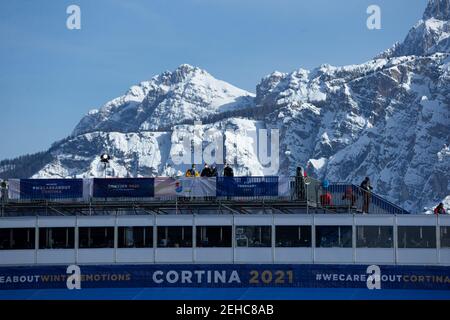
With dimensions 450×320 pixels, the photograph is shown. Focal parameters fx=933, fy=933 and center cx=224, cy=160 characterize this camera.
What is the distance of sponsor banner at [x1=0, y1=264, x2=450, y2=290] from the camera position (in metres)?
60.2

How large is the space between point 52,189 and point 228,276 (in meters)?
14.2

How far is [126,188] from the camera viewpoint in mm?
65250

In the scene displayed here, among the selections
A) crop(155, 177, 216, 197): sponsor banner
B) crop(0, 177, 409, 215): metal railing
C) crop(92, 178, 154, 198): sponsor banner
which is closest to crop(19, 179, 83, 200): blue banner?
crop(0, 177, 409, 215): metal railing

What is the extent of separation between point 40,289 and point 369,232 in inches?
854

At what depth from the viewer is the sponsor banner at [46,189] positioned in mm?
65312

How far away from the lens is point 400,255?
200ft

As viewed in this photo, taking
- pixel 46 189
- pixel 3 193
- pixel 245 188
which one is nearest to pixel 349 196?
pixel 245 188

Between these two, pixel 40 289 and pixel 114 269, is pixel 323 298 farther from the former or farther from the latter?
pixel 40 289

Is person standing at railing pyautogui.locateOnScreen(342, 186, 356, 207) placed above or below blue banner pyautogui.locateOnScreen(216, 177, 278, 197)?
below

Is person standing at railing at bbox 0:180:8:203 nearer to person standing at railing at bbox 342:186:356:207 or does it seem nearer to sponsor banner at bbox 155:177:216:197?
A: sponsor banner at bbox 155:177:216:197

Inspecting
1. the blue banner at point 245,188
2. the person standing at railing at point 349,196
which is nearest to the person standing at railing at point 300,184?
the blue banner at point 245,188

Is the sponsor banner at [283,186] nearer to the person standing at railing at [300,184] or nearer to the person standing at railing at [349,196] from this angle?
the person standing at railing at [300,184]

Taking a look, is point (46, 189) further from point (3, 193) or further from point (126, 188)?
point (126, 188)
